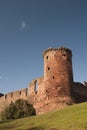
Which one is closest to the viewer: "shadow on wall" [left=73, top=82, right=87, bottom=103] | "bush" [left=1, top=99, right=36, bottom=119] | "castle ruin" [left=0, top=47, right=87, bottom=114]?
"castle ruin" [left=0, top=47, right=87, bottom=114]

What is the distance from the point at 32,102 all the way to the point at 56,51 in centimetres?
839

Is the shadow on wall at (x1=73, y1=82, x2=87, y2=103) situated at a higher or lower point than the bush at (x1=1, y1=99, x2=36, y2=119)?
higher

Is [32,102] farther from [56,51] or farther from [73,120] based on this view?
[73,120]

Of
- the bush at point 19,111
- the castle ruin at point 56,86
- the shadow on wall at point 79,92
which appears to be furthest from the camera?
the shadow on wall at point 79,92

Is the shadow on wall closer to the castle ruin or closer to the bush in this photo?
the castle ruin

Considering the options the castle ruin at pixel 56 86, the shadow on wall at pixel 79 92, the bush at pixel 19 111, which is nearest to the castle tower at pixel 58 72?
the castle ruin at pixel 56 86

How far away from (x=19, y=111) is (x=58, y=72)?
7568 millimetres

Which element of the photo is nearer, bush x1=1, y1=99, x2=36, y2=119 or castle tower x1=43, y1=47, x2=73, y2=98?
castle tower x1=43, y1=47, x2=73, y2=98

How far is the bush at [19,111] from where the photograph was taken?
118 feet

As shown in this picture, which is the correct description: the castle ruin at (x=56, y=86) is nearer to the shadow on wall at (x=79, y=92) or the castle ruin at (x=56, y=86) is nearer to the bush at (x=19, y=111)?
the shadow on wall at (x=79, y=92)

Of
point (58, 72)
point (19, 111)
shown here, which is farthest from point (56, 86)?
point (19, 111)

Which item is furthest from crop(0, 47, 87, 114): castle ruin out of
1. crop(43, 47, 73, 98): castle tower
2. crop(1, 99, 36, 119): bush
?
crop(1, 99, 36, 119): bush

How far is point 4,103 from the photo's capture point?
1779 inches

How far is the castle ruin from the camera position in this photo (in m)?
33.7
